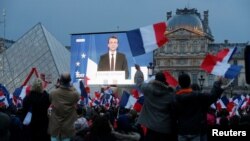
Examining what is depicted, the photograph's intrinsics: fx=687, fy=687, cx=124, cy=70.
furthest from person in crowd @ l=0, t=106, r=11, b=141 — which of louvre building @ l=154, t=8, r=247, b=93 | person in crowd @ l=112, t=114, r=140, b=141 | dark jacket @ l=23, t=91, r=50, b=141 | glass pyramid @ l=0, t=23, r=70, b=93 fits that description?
louvre building @ l=154, t=8, r=247, b=93

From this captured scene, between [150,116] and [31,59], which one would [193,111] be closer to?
[150,116]

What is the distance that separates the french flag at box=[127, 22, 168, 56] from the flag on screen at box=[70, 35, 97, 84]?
→ 2189 cm

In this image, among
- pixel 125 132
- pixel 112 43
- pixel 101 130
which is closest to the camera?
pixel 101 130

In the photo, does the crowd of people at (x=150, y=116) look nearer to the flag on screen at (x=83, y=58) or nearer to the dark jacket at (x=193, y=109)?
the dark jacket at (x=193, y=109)

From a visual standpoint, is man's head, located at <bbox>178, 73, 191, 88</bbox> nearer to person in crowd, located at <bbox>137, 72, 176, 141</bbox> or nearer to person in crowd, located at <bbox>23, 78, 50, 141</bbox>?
person in crowd, located at <bbox>137, 72, 176, 141</bbox>

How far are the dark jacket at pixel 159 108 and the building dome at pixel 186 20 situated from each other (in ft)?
249

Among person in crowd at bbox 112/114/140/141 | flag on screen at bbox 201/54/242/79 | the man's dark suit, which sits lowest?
person in crowd at bbox 112/114/140/141

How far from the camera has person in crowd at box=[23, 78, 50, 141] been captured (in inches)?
341

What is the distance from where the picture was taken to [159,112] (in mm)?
7535

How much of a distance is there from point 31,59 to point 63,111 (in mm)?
40008

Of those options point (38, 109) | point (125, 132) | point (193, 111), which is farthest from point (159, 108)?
point (38, 109)

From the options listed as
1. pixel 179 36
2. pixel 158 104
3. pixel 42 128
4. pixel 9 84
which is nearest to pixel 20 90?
pixel 42 128

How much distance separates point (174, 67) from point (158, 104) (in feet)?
249

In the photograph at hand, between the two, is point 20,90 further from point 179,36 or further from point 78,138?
point 179,36
